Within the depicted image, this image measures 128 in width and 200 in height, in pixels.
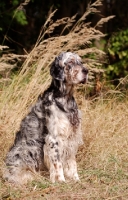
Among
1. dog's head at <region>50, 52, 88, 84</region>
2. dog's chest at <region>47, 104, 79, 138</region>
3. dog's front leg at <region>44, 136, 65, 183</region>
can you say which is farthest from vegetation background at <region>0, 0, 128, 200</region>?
dog's head at <region>50, 52, 88, 84</region>

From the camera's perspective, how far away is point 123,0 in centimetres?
1299

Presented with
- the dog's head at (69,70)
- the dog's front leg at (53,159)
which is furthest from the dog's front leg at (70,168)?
the dog's head at (69,70)

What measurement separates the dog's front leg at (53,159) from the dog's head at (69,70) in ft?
1.95

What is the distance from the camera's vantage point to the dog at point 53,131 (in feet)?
17.1

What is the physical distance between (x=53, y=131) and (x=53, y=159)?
0.90ft

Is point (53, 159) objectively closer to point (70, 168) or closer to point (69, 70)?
point (70, 168)

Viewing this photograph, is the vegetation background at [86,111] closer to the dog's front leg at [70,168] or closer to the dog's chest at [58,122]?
the dog's front leg at [70,168]

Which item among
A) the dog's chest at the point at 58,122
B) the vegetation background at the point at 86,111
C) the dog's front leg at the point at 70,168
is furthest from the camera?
the dog's front leg at the point at 70,168

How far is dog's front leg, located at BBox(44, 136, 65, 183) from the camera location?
17.1 feet

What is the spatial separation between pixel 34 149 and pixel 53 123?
14.6 inches

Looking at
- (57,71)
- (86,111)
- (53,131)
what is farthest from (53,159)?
(86,111)

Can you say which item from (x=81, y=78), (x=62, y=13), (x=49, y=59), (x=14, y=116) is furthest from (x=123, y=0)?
(x=81, y=78)

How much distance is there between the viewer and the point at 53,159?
17.1ft

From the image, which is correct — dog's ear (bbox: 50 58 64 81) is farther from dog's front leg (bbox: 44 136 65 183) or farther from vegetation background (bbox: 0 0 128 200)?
vegetation background (bbox: 0 0 128 200)
